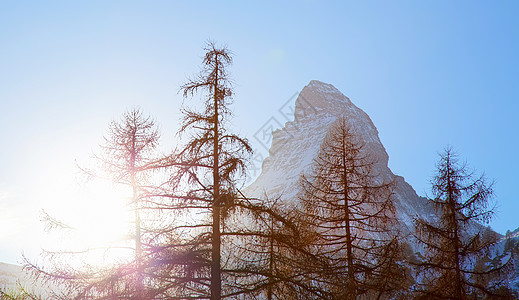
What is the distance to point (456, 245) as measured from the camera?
1553cm

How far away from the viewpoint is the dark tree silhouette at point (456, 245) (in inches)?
596

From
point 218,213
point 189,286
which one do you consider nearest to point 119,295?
point 189,286

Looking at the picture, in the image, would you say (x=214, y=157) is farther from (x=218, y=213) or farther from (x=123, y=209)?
(x=123, y=209)

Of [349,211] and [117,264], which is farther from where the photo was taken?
[349,211]

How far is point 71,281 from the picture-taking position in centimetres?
1071

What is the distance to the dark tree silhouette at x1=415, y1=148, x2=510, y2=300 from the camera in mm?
15148

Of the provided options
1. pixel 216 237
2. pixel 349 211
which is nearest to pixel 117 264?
A: pixel 216 237

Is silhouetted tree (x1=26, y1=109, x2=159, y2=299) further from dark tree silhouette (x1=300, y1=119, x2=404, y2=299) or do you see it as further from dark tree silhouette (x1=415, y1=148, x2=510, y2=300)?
dark tree silhouette (x1=415, y1=148, x2=510, y2=300)

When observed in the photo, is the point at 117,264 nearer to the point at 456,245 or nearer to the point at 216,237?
the point at 216,237

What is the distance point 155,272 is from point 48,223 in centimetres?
473

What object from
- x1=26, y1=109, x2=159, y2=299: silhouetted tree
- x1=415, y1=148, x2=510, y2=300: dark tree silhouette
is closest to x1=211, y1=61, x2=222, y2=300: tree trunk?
x1=26, y1=109, x2=159, y2=299: silhouetted tree

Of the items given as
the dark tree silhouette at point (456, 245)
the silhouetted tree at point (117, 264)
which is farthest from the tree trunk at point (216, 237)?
the dark tree silhouette at point (456, 245)

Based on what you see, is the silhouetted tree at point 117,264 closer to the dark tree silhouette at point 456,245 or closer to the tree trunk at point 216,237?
the tree trunk at point 216,237

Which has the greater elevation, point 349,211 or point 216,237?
point 349,211
